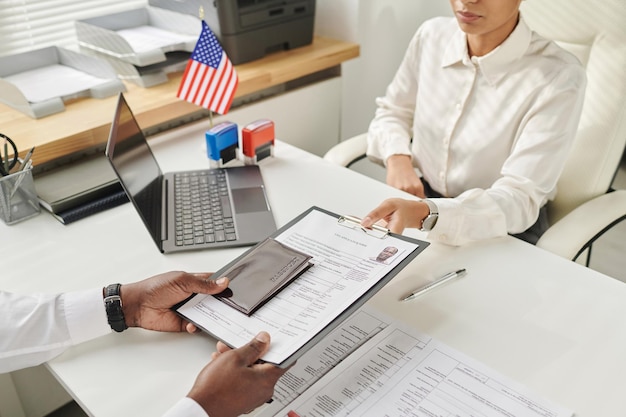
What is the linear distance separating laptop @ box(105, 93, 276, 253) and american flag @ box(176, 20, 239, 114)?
24 cm

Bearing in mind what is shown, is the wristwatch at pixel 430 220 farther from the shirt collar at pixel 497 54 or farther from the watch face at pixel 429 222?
the shirt collar at pixel 497 54

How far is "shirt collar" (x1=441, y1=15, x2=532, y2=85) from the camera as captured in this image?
4.47 ft

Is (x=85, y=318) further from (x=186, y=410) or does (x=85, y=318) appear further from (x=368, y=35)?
(x=368, y=35)

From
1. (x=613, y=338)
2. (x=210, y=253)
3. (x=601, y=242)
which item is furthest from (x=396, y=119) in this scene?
(x=601, y=242)

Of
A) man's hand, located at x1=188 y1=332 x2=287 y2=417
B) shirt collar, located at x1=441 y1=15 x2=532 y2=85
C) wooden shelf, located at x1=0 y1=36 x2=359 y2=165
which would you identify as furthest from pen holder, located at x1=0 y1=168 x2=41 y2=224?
shirt collar, located at x1=441 y1=15 x2=532 y2=85

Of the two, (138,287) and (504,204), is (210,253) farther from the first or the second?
(504,204)

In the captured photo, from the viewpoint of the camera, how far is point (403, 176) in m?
1.55

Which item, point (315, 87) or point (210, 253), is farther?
point (315, 87)

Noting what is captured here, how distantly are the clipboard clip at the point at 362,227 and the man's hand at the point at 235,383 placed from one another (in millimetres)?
345

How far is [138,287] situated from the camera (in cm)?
99

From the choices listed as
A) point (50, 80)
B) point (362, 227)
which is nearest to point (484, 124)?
point (362, 227)

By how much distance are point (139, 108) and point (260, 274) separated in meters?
0.81

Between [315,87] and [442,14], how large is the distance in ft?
1.90

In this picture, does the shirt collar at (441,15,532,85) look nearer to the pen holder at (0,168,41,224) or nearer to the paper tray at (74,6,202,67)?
the paper tray at (74,6,202,67)
